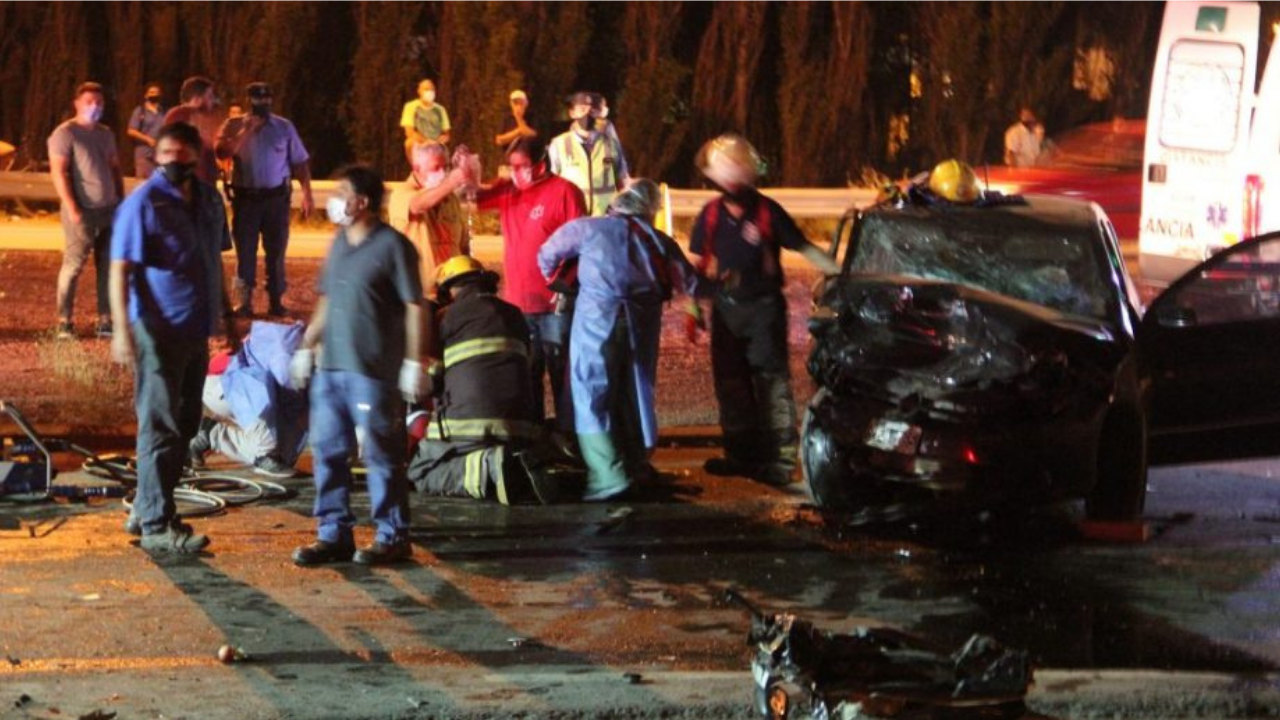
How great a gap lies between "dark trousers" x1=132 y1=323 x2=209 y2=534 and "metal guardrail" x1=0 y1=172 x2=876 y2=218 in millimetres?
11814

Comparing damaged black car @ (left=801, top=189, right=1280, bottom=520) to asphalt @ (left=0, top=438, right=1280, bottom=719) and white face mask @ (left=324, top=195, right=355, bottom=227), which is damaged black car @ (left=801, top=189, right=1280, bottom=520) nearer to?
asphalt @ (left=0, top=438, right=1280, bottom=719)

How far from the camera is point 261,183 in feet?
48.7

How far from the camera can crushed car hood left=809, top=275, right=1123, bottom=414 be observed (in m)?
8.86

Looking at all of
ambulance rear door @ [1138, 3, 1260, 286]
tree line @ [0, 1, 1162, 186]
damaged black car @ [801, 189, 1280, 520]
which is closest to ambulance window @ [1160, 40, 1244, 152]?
ambulance rear door @ [1138, 3, 1260, 286]

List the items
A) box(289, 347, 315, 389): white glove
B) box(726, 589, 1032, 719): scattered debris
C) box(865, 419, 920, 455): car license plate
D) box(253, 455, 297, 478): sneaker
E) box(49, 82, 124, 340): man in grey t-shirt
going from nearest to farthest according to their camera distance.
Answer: box(726, 589, 1032, 719): scattered debris → box(289, 347, 315, 389): white glove → box(865, 419, 920, 455): car license plate → box(253, 455, 297, 478): sneaker → box(49, 82, 124, 340): man in grey t-shirt

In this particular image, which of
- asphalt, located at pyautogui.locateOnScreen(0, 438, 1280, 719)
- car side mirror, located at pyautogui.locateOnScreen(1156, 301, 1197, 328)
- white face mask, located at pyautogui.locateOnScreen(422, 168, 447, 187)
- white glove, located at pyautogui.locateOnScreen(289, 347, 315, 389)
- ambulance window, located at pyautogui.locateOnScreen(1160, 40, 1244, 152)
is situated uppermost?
A: ambulance window, located at pyautogui.locateOnScreen(1160, 40, 1244, 152)

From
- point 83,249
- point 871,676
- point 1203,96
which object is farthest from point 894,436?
point 1203,96

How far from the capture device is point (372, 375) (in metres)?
8.38

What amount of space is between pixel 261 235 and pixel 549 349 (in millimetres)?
5228

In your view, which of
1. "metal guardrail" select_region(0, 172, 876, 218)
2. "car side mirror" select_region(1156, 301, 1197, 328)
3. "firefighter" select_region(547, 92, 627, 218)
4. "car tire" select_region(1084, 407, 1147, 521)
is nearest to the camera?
"car tire" select_region(1084, 407, 1147, 521)

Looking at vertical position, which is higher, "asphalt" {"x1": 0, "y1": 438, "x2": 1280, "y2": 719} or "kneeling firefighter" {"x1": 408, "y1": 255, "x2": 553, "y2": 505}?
"kneeling firefighter" {"x1": 408, "y1": 255, "x2": 553, "y2": 505}

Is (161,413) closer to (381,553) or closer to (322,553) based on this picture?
(322,553)

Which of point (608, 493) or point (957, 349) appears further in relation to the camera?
point (608, 493)

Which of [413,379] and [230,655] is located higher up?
[413,379]
